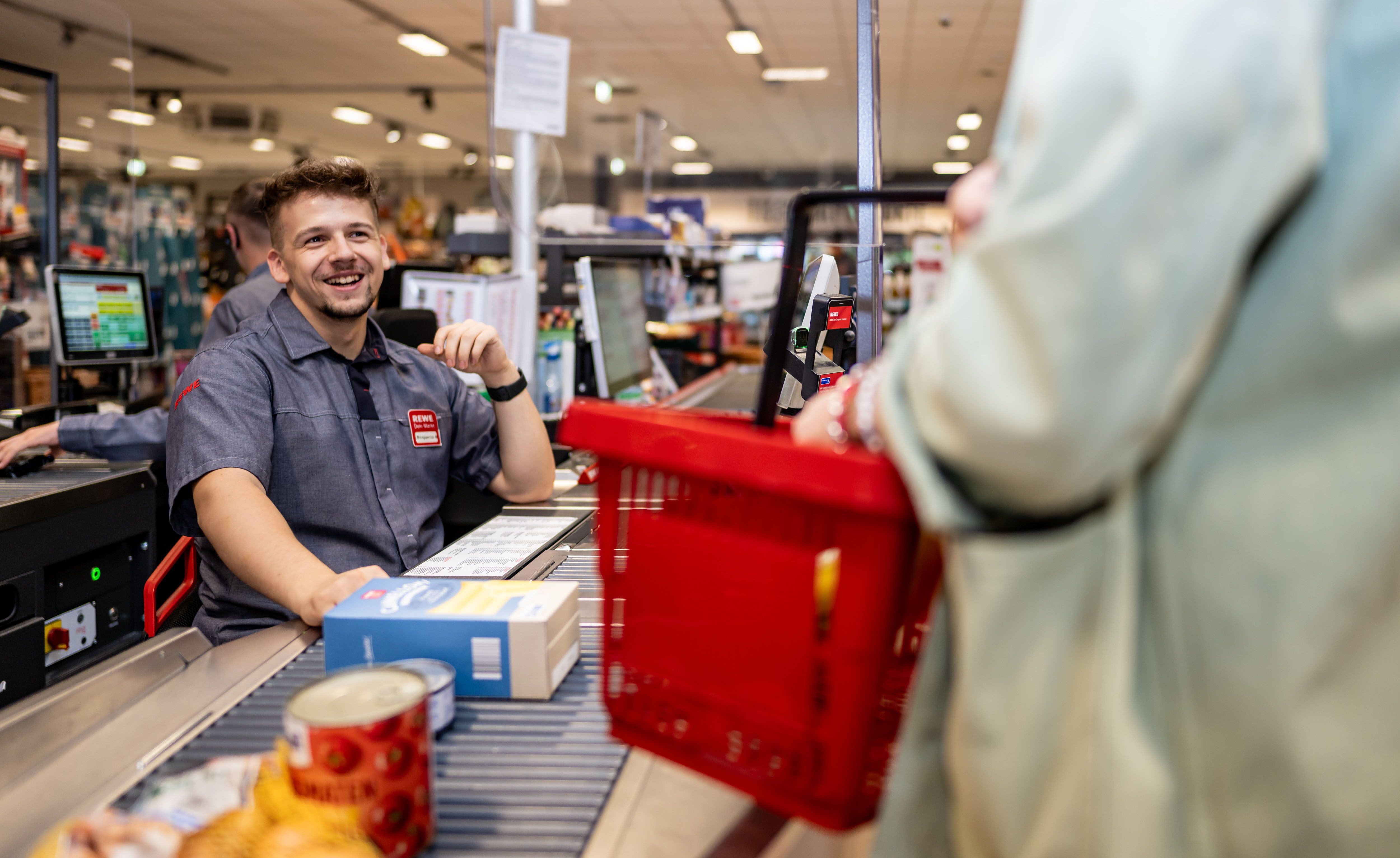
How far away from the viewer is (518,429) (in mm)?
2258

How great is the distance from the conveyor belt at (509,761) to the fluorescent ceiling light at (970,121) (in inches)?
508

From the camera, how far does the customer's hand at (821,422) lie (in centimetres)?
75

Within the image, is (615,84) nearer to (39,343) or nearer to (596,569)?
(39,343)

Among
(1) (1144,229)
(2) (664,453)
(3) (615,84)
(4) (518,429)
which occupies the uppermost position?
(3) (615,84)

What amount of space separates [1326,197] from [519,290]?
9.54 ft

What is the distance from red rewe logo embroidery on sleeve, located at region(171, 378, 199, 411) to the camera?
1901 mm

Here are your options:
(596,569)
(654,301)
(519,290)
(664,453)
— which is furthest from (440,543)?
(654,301)

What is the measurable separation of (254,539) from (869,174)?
4.04ft

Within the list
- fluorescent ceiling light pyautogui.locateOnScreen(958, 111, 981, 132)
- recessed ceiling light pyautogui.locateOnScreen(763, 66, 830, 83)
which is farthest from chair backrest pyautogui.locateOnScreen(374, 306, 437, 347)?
fluorescent ceiling light pyautogui.locateOnScreen(958, 111, 981, 132)

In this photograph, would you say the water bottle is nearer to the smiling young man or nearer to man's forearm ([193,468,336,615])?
the smiling young man

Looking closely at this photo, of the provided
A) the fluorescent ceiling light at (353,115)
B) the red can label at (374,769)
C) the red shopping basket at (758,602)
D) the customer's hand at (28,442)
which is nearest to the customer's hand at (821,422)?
the red shopping basket at (758,602)

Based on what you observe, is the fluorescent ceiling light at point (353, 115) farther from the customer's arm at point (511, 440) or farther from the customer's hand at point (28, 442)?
the customer's arm at point (511, 440)

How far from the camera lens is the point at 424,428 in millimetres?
2188

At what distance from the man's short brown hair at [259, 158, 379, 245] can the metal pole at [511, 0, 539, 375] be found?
1.07 metres
